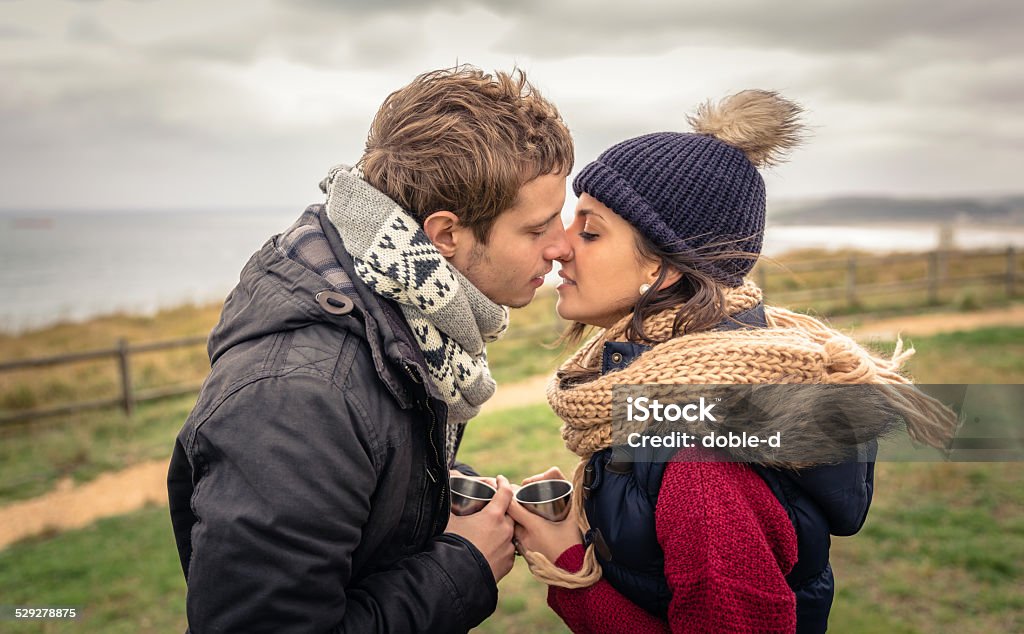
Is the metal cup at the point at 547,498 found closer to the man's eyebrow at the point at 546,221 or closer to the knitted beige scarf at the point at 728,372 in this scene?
the knitted beige scarf at the point at 728,372

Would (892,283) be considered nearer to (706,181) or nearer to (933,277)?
(933,277)

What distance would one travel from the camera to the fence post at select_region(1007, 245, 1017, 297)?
15623 millimetres

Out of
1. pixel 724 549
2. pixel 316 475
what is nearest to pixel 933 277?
pixel 724 549

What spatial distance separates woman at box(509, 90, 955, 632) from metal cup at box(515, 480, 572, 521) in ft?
0.09

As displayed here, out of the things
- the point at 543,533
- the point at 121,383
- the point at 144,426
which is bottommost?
the point at 144,426

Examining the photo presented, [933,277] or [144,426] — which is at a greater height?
[933,277]

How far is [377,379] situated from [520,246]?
0.65 m

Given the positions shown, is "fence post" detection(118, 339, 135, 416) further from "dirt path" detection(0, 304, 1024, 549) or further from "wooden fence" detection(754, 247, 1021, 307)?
"wooden fence" detection(754, 247, 1021, 307)

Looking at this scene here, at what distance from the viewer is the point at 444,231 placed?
1986 mm

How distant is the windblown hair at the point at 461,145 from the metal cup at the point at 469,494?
2.26 feet

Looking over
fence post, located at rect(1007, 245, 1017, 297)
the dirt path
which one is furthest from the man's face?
fence post, located at rect(1007, 245, 1017, 297)

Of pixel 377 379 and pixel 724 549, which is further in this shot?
pixel 377 379

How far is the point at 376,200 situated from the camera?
1.83 meters

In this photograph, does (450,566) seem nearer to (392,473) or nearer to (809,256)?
(392,473)
